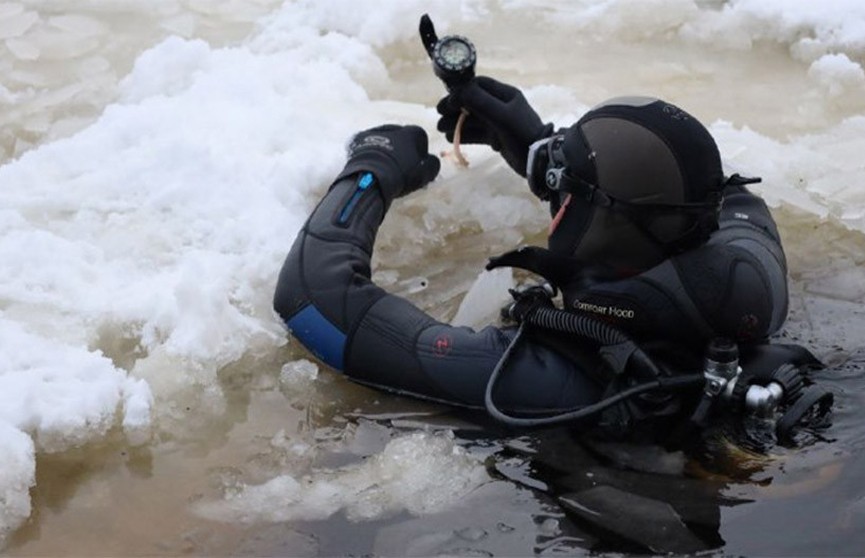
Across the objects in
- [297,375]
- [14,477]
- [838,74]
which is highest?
[838,74]

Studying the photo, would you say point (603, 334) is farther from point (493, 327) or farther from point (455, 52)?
point (455, 52)

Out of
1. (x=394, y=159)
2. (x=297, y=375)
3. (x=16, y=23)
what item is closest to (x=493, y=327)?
(x=297, y=375)

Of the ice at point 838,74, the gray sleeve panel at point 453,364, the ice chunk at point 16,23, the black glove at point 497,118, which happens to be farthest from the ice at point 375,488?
the ice chunk at point 16,23

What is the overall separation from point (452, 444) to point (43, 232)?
151 centimetres

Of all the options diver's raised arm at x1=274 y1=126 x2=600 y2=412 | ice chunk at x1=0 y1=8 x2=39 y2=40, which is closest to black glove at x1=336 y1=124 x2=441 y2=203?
diver's raised arm at x1=274 y1=126 x2=600 y2=412

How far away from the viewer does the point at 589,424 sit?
9.58 feet

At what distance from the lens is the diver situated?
2.76 m

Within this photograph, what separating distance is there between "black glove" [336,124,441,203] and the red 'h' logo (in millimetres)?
604

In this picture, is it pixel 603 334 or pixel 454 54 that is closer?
pixel 603 334

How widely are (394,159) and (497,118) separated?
340mm

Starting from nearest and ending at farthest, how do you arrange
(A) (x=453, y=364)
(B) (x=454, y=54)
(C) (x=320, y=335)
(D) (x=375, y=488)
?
1. (D) (x=375, y=488)
2. (A) (x=453, y=364)
3. (C) (x=320, y=335)
4. (B) (x=454, y=54)

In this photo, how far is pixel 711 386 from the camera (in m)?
2.68

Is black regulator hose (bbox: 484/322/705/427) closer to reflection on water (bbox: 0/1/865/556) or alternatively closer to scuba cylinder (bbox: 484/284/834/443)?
scuba cylinder (bbox: 484/284/834/443)

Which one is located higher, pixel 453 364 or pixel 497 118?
pixel 497 118
